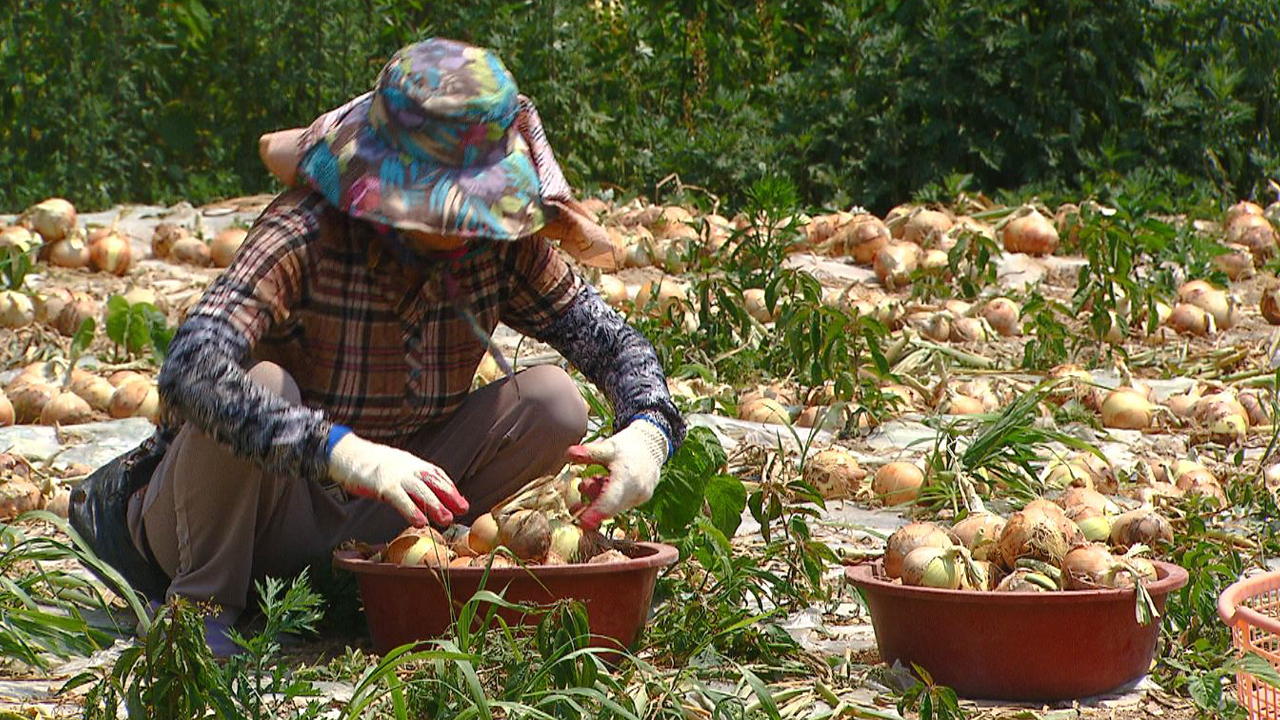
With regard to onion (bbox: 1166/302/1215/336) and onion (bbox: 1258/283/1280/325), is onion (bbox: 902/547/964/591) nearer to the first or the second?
onion (bbox: 1166/302/1215/336)

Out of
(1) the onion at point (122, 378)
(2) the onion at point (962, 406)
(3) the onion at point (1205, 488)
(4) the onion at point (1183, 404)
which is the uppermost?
(3) the onion at point (1205, 488)

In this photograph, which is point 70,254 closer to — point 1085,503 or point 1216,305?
point 1216,305

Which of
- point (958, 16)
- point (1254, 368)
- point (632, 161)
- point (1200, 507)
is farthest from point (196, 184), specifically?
point (1200, 507)

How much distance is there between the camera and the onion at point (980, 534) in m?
2.25

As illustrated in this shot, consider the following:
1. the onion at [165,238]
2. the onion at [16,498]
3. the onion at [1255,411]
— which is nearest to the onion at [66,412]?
the onion at [16,498]

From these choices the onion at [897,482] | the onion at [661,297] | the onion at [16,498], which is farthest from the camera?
the onion at [661,297]

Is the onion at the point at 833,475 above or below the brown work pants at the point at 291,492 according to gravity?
below

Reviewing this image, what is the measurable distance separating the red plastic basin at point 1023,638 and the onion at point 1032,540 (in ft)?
0.31

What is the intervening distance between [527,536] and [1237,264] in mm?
4298

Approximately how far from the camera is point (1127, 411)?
4055mm

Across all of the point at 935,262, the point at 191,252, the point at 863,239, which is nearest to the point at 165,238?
the point at 191,252

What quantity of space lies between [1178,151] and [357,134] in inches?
218

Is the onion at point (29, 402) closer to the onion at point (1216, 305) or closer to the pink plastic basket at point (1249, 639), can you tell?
the pink plastic basket at point (1249, 639)

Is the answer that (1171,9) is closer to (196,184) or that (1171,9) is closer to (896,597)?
(196,184)
